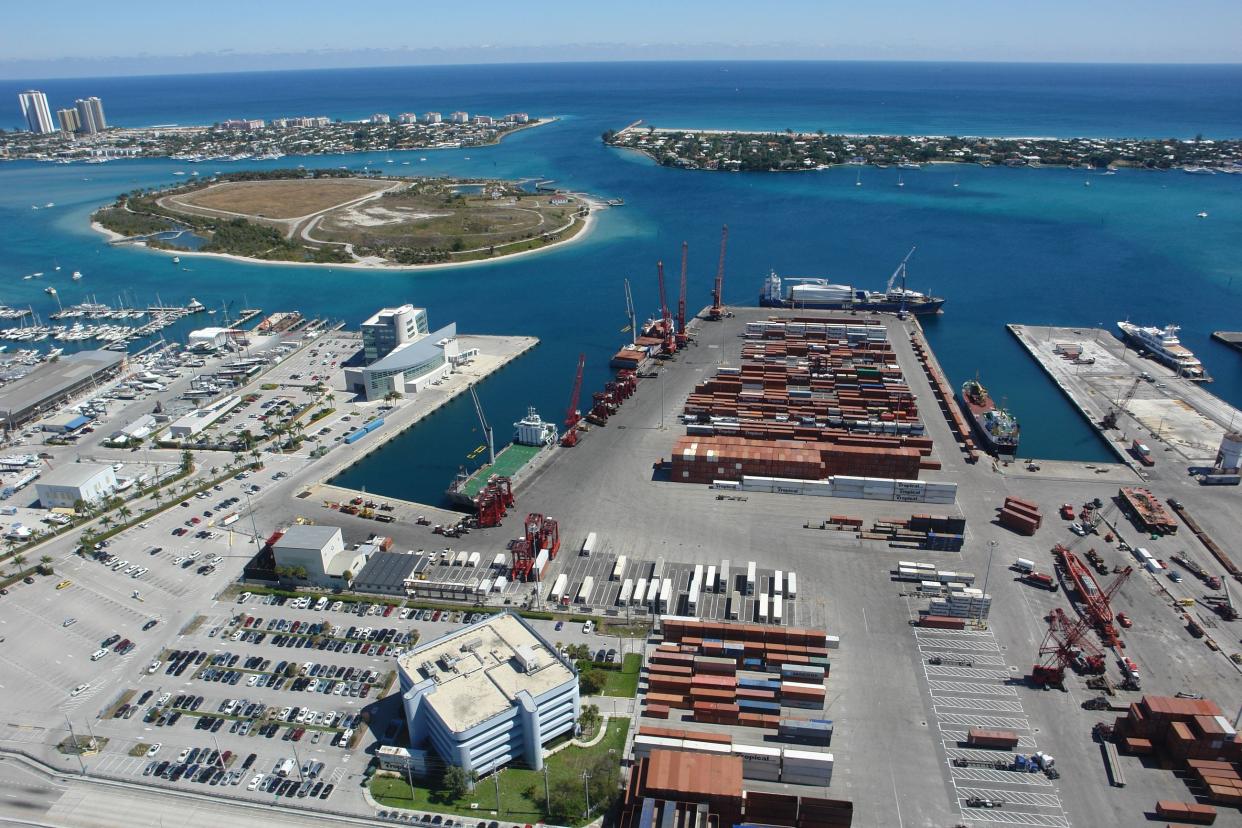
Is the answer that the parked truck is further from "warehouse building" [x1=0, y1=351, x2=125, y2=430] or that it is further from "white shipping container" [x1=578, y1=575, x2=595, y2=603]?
"warehouse building" [x1=0, y1=351, x2=125, y2=430]

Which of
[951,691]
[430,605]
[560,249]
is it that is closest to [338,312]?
[560,249]

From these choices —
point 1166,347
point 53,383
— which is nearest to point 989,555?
point 1166,347

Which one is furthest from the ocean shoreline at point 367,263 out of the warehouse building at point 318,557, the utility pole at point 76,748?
the utility pole at point 76,748

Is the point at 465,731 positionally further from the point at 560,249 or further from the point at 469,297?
the point at 560,249

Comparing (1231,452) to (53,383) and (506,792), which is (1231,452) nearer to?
(506,792)

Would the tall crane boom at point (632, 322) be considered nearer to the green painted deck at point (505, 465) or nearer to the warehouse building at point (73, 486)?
the green painted deck at point (505, 465)
